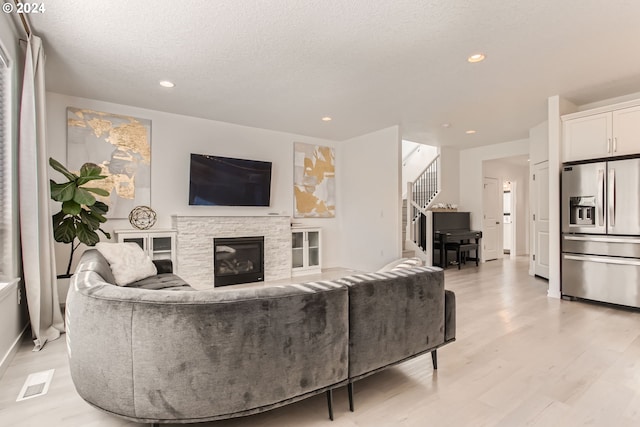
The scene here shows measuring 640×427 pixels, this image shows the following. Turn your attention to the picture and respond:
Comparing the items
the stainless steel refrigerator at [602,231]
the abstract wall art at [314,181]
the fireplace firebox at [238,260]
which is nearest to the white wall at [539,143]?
the stainless steel refrigerator at [602,231]

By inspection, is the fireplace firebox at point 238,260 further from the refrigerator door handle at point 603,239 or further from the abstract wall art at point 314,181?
the refrigerator door handle at point 603,239

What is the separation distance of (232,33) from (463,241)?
6099 millimetres

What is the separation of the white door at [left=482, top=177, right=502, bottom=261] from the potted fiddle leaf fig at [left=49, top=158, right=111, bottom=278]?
7.25 m

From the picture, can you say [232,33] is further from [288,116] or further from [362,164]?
[362,164]

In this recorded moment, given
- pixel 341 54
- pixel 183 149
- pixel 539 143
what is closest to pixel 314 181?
pixel 183 149

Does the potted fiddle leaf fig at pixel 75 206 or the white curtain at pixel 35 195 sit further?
the potted fiddle leaf fig at pixel 75 206

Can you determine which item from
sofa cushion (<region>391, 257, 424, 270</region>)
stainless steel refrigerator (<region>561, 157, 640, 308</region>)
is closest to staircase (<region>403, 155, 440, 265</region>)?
stainless steel refrigerator (<region>561, 157, 640, 308</region>)

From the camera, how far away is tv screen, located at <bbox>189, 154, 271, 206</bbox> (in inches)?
191

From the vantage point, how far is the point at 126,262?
3008 millimetres

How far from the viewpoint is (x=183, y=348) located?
1.35m

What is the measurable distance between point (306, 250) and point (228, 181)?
1885 mm

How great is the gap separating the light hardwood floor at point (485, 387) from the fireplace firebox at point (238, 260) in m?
2.29

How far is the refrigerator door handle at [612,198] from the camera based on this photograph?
369 centimetres

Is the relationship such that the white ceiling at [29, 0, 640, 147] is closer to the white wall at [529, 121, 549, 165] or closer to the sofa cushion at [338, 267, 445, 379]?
the white wall at [529, 121, 549, 165]
